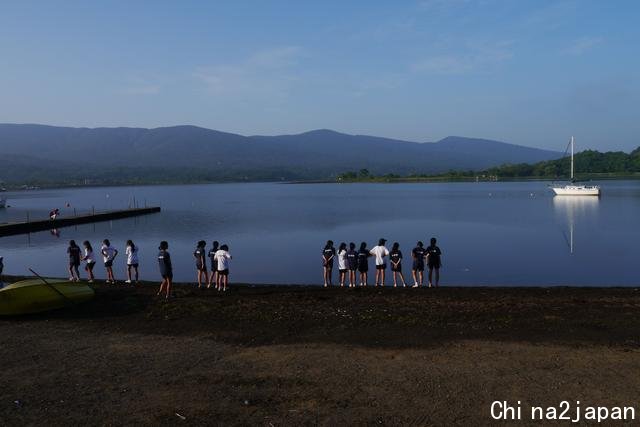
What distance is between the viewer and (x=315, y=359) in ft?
34.2

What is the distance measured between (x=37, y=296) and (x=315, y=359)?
8656 mm

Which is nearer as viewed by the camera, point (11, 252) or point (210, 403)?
point (210, 403)

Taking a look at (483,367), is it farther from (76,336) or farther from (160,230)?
(160,230)

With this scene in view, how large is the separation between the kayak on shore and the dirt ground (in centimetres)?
36

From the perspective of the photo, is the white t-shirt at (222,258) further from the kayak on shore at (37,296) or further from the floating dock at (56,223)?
the floating dock at (56,223)

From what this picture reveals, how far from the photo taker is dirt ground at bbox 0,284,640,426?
8.24 meters

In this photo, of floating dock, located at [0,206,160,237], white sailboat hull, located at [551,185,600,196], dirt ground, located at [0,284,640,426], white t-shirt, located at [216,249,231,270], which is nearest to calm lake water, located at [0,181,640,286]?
floating dock, located at [0,206,160,237]

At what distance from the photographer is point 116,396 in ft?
28.9

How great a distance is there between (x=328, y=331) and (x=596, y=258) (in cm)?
2286

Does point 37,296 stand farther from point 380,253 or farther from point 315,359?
point 380,253

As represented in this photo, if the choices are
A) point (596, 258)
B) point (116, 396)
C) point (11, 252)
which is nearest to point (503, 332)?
point (116, 396)

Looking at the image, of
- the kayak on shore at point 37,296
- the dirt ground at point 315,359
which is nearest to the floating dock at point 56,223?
the kayak on shore at point 37,296

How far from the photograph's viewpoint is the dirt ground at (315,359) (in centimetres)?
824

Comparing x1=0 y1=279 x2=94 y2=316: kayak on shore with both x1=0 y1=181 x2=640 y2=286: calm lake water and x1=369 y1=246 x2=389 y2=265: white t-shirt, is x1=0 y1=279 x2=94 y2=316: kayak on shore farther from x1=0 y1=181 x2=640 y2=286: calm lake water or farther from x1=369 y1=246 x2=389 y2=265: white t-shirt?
x1=0 y1=181 x2=640 y2=286: calm lake water
